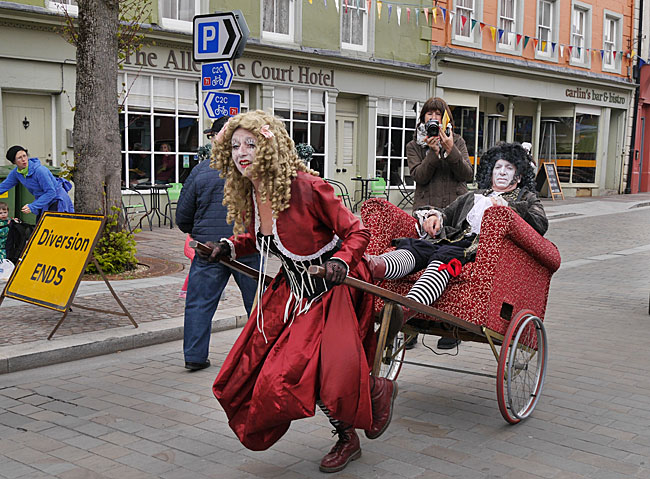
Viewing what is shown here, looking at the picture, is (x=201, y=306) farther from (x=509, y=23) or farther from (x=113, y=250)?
(x=509, y=23)

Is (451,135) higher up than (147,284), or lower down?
higher up

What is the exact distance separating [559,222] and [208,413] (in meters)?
15.1

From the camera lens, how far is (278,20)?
17188 millimetres

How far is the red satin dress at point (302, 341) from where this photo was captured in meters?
3.45

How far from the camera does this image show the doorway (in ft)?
43.1

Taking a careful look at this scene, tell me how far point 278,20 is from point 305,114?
2.27 meters

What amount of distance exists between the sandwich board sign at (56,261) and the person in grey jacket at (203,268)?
3.44 ft

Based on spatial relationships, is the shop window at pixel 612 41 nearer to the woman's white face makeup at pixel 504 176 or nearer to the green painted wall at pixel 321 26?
the green painted wall at pixel 321 26

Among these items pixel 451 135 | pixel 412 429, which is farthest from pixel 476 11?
pixel 412 429

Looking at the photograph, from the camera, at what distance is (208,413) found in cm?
473

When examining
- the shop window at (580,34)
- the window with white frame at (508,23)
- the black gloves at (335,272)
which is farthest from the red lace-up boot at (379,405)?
the shop window at (580,34)

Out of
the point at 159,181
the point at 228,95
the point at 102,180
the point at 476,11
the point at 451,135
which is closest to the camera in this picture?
the point at 451,135

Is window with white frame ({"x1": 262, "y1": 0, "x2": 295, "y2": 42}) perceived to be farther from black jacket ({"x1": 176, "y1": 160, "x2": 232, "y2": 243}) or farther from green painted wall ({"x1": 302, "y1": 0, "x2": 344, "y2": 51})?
black jacket ({"x1": 176, "y1": 160, "x2": 232, "y2": 243})

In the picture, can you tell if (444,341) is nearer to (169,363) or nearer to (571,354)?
(571,354)
